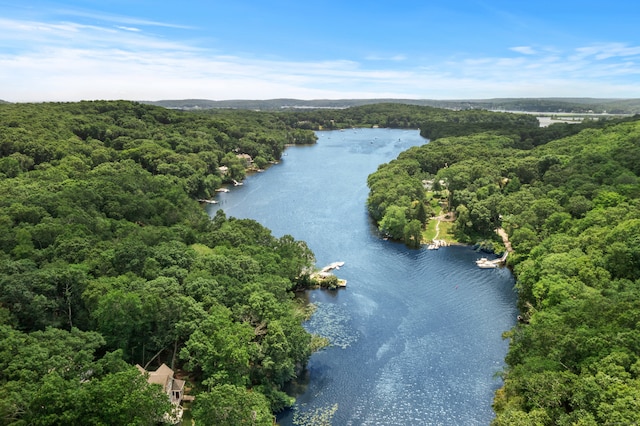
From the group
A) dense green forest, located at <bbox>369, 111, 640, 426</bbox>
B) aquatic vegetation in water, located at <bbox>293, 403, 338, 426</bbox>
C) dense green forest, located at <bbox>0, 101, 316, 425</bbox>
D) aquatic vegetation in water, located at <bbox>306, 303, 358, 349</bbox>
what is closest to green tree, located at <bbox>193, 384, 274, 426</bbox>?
dense green forest, located at <bbox>0, 101, 316, 425</bbox>

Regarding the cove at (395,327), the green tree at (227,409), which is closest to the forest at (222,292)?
the green tree at (227,409)

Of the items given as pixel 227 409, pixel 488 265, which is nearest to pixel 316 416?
pixel 227 409

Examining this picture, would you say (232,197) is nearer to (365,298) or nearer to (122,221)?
(122,221)

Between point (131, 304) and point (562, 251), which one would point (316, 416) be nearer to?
point (131, 304)

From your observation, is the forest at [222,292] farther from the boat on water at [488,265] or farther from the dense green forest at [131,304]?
the boat on water at [488,265]

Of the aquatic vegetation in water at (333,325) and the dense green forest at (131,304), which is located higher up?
the dense green forest at (131,304)

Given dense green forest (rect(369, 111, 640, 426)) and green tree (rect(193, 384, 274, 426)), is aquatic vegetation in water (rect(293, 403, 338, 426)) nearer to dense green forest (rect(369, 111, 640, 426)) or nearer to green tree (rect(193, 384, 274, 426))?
green tree (rect(193, 384, 274, 426))
